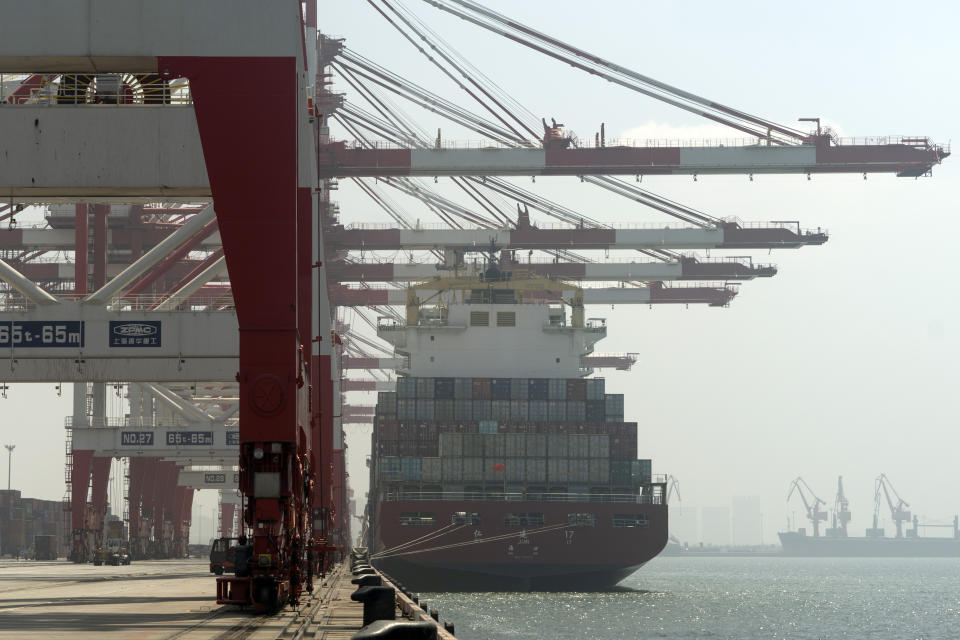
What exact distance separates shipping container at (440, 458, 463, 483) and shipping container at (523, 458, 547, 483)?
2709 mm

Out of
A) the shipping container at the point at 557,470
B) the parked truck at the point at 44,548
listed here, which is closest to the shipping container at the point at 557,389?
the shipping container at the point at 557,470

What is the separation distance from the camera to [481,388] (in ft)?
180

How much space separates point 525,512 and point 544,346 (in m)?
10.3

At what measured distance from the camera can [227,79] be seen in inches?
600

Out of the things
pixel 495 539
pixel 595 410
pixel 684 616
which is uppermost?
pixel 595 410

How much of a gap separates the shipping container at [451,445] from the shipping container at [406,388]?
2.92m

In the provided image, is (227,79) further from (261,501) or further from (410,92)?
(410,92)

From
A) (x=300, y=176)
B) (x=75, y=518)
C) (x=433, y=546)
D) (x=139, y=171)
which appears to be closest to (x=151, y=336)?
(x=300, y=176)

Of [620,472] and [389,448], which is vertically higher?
[389,448]

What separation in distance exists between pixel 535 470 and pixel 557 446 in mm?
1374

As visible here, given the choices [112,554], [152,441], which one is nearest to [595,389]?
[152,441]

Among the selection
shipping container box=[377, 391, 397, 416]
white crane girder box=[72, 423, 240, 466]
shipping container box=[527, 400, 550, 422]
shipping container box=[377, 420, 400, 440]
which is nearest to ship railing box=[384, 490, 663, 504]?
shipping container box=[377, 420, 400, 440]

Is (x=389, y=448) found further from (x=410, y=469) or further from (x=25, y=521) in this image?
(x=25, y=521)

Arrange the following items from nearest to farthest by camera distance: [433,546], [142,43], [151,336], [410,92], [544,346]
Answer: [142,43] → [151,336] → [410,92] → [433,546] → [544,346]
